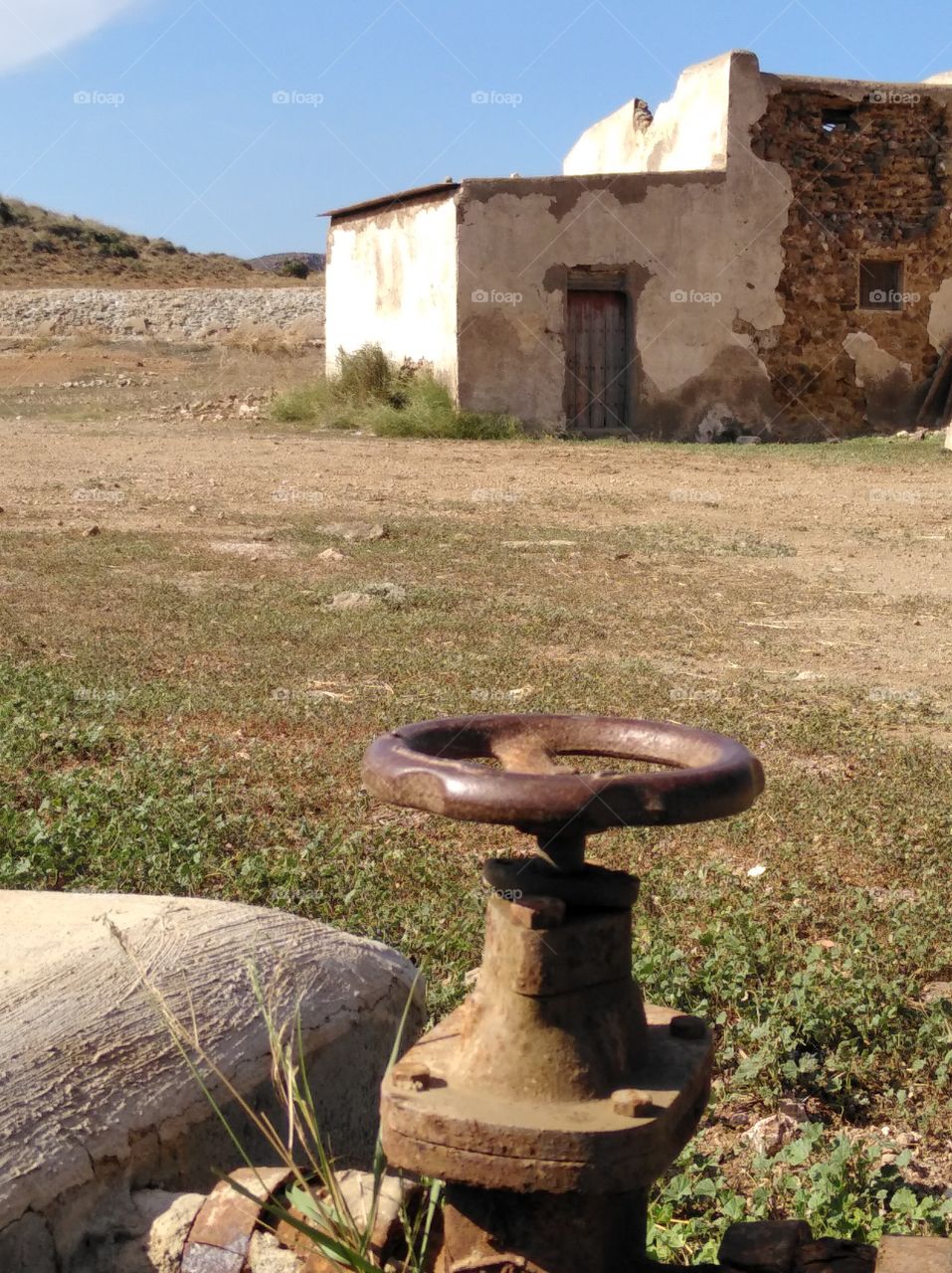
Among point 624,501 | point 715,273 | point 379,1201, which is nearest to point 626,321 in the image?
point 715,273

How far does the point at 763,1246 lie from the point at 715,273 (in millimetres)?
18574

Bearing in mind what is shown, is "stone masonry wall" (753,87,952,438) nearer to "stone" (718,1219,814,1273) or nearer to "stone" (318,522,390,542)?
"stone" (318,522,390,542)

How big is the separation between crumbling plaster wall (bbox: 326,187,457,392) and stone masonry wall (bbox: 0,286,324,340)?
10073 millimetres

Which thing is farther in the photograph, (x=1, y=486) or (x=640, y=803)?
(x=1, y=486)

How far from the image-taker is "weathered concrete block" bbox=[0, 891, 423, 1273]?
1898mm

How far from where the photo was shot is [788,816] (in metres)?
4.56

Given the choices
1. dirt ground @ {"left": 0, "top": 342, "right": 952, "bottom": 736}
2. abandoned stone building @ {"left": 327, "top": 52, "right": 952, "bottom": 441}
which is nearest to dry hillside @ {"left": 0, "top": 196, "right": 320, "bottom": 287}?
dirt ground @ {"left": 0, "top": 342, "right": 952, "bottom": 736}

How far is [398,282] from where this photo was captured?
20.2m

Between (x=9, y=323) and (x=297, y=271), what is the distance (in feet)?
55.2

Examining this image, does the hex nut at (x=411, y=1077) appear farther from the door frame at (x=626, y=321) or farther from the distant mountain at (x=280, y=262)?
the distant mountain at (x=280, y=262)

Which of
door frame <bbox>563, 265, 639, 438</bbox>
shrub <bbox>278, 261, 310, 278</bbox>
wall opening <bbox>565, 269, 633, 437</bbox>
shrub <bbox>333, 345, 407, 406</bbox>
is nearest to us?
door frame <bbox>563, 265, 639, 438</bbox>

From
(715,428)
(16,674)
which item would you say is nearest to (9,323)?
(715,428)

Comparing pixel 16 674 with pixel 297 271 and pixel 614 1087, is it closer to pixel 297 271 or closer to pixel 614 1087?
pixel 614 1087

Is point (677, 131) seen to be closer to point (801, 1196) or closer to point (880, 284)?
point (880, 284)
